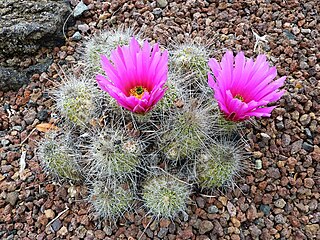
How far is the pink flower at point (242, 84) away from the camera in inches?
79.3

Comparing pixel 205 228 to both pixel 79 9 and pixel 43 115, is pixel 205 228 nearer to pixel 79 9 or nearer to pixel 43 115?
pixel 43 115

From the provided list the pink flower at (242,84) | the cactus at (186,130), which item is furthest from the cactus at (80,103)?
the pink flower at (242,84)

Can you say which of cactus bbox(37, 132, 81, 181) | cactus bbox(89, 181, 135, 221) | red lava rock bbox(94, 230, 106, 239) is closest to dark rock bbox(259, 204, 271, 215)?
cactus bbox(89, 181, 135, 221)

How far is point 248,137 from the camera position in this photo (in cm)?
251

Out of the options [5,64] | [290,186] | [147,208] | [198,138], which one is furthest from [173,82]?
[5,64]

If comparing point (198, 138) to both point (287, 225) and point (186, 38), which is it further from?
point (186, 38)

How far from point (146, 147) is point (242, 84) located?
543 millimetres

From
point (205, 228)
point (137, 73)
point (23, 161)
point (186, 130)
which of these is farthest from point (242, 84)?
point (23, 161)

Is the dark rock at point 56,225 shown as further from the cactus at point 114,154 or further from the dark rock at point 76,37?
the dark rock at point 76,37

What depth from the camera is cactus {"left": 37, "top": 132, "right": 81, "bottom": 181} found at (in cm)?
229

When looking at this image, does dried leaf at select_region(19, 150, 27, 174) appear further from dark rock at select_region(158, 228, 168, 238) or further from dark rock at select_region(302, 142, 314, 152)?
dark rock at select_region(302, 142, 314, 152)

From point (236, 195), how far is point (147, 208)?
448mm

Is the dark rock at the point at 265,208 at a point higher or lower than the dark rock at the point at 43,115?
lower

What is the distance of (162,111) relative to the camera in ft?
7.47
